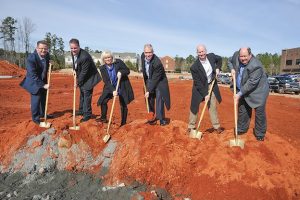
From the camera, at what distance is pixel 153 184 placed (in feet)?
16.1

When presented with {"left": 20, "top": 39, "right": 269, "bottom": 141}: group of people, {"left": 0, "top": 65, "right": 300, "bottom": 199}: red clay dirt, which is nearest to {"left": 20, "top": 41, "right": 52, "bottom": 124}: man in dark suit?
{"left": 20, "top": 39, "right": 269, "bottom": 141}: group of people

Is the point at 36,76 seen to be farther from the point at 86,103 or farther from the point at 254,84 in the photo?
the point at 254,84

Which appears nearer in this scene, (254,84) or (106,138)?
(254,84)

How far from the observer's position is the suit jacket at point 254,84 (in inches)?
197

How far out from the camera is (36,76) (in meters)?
6.15

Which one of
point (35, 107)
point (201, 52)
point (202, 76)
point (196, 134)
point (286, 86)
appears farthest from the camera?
point (286, 86)

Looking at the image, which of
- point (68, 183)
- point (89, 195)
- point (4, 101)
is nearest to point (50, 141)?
point (68, 183)

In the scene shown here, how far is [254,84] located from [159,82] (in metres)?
1.84

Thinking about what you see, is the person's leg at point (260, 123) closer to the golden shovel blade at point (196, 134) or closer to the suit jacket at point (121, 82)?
the golden shovel blade at point (196, 134)

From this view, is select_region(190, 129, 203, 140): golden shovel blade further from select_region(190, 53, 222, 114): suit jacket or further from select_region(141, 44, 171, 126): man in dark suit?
select_region(141, 44, 171, 126): man in dark suit

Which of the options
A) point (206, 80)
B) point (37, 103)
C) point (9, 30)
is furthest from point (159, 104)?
point (9, 30)

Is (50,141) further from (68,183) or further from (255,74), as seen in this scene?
(255,74)

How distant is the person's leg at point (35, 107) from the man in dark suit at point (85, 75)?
0.89 m

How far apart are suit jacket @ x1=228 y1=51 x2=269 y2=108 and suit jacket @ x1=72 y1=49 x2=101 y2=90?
306cm
